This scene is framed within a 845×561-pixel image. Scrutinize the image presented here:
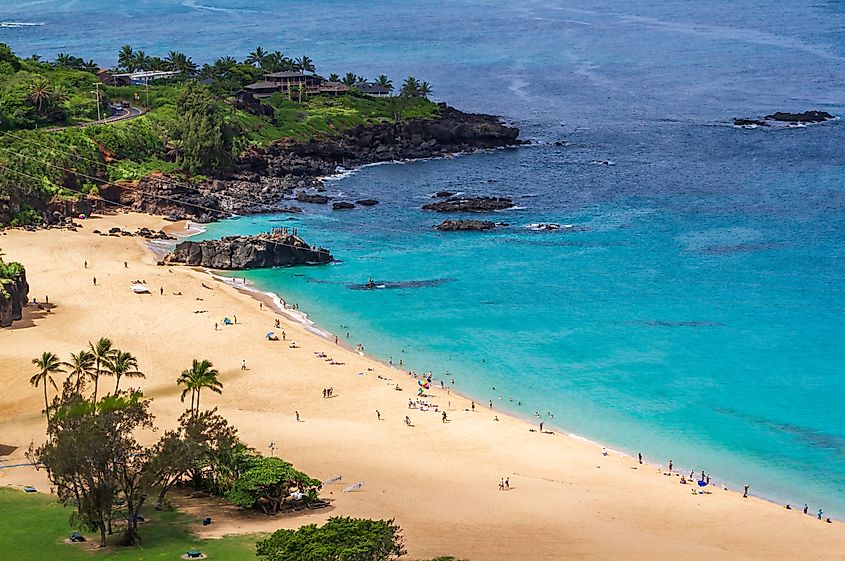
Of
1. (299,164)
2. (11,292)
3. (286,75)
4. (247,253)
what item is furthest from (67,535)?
(286,75)

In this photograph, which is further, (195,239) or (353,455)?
(195,239)

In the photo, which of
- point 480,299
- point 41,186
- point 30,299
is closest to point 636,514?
point 480,299

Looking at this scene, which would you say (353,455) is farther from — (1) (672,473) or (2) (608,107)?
(2) (608,107)

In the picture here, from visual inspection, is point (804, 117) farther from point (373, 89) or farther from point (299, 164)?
point (299, 164)

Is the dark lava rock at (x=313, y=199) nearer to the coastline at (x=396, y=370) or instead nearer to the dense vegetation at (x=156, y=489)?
the coastline at (x=396, y=370)

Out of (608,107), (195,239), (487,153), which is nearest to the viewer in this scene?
(195,239)

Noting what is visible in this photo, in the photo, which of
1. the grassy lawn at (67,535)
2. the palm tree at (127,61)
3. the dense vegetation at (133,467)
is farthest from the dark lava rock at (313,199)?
the grassy lawn at (67,535)
